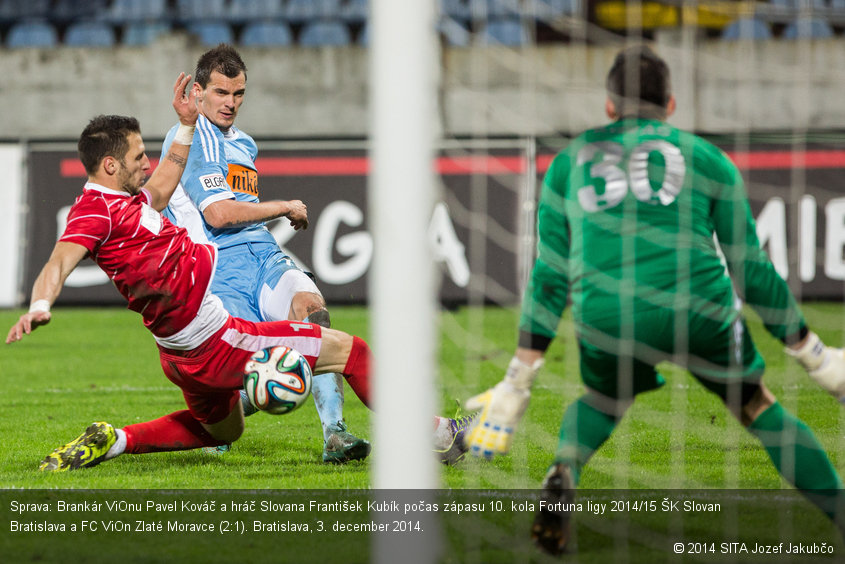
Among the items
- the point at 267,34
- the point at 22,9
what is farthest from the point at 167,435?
the point at 22,9

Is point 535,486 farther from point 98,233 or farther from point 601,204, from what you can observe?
point 98,233

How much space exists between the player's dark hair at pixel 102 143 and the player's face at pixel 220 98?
1066 mm

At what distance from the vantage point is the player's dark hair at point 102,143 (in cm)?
387

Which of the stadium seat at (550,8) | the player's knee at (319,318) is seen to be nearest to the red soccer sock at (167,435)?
the player's knee at (319,318)

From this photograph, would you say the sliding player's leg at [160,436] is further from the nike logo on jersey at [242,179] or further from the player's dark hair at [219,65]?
the player's dark hair at [219,65]

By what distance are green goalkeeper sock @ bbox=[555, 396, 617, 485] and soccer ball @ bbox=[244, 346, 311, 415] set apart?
1.03m

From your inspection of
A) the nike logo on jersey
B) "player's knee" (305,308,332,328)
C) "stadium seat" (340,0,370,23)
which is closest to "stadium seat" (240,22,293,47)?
"stadium seat" (340,0,370,23)

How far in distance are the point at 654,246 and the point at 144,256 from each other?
1.93 metres

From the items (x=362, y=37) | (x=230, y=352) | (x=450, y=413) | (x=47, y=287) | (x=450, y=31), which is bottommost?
(x=450, y=413)

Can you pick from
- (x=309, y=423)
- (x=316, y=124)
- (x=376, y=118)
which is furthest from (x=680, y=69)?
(x=376, y=118)

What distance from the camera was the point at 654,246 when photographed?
10.4 ft

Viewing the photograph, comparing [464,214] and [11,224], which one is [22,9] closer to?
[11,224]

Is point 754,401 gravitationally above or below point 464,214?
below

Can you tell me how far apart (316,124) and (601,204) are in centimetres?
1249
